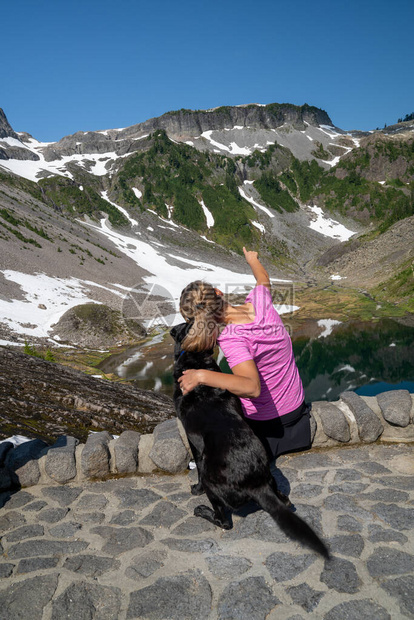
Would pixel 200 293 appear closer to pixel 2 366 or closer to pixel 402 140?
pixel 2 366

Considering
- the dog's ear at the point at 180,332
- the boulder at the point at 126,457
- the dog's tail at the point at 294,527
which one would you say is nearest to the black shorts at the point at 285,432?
the dog's tail at the point at 294,527

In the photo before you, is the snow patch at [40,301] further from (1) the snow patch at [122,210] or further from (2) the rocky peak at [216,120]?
(2) the rocky peak at [216,120]

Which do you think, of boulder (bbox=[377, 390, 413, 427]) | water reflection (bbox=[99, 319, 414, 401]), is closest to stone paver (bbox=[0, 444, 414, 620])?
boulder (bbox=[377, 390, 413, 427])

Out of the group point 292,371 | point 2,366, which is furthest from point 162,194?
point 292,371

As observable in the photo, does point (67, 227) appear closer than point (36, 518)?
No

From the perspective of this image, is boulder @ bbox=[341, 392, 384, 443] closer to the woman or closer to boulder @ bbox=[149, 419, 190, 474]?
the woman

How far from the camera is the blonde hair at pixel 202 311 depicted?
4215mm

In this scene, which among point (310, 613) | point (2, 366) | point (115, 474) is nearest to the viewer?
point (310, 613)

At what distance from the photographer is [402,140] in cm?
16662

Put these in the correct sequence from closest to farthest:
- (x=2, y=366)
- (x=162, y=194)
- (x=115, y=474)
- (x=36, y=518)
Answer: (x=36, y=518) < (x=115, y=474) < (x=2, y=366) < (x=162, y=194)

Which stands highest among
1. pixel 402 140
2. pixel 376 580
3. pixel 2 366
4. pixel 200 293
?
pixel 402 140

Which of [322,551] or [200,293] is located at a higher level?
[200,293]

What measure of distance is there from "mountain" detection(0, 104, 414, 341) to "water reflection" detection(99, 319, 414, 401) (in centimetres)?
1000

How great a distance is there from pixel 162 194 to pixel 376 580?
488 ft
